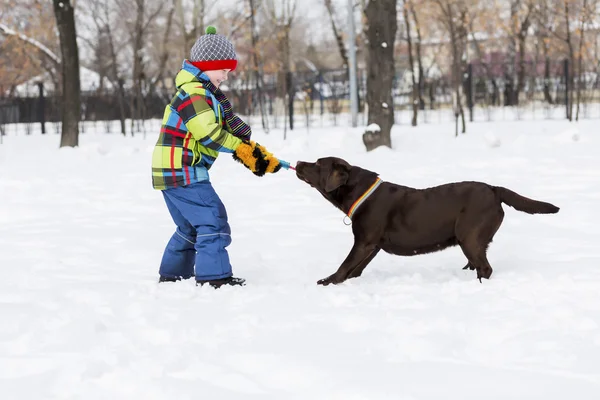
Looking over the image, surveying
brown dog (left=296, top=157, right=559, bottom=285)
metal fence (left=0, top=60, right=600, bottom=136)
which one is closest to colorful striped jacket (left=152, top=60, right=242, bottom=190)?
brown dog (left=296, top=157, right=559, bottom=285)

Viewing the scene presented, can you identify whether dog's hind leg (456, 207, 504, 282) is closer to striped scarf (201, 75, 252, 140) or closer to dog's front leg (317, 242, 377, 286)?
dog's front leg (317, 242, 377, 286)

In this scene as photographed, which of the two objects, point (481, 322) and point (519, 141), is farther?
point (519, 141)

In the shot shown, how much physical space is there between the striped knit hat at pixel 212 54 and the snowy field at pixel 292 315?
1.37m

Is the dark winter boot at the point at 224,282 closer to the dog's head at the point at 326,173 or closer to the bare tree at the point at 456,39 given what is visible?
the dog's head at the point at 326,173

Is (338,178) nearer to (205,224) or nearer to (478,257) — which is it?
(205,224)

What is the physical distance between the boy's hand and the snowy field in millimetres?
734

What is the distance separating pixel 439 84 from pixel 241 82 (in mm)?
6462

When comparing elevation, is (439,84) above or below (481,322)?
above

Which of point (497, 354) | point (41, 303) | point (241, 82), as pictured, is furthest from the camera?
A: point (241, 82)

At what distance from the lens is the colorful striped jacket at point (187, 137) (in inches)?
177

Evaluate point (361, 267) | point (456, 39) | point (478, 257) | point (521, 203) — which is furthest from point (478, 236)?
point (456, 39)

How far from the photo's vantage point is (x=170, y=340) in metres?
3.40

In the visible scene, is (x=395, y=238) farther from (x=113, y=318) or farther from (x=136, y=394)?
(x=136, y=394)

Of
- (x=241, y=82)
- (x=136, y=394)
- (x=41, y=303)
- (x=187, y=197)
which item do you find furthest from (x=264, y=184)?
(x=241, y=82)
